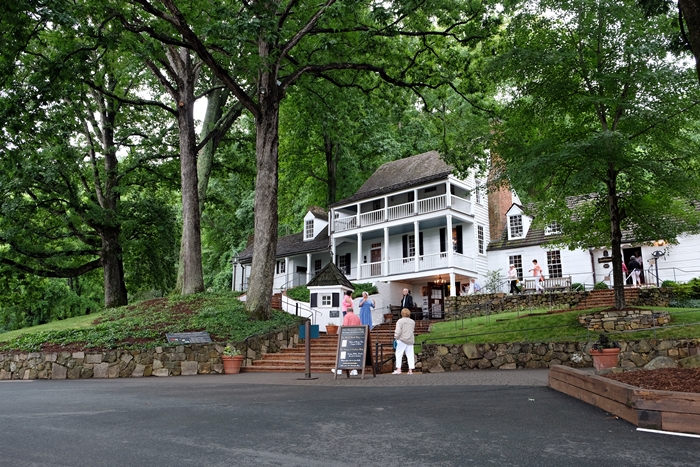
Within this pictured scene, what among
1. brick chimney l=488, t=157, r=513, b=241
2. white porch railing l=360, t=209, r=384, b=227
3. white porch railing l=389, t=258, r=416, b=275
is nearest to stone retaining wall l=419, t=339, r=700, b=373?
white porch railing l=389, t=258, r=416, b=275

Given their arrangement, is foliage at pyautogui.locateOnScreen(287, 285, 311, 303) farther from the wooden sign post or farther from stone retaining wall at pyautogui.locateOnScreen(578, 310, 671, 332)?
the wooden sign post

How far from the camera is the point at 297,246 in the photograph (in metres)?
38.0

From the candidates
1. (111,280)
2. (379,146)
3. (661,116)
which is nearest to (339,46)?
(661,116)

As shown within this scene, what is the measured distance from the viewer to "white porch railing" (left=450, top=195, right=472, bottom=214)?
30.2m

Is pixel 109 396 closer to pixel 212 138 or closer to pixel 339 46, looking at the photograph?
pixel 339 46

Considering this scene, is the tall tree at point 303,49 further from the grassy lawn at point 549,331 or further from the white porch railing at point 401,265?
the white porch railing at point 401,265

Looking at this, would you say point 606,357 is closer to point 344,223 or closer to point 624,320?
point 624,320

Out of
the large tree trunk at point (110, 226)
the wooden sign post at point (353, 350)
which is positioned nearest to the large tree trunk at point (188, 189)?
the large tree trunk at point (110, 226)

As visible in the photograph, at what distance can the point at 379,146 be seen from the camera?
36875mm

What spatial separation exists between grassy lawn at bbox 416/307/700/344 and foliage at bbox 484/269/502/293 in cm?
1086

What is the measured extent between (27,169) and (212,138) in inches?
296

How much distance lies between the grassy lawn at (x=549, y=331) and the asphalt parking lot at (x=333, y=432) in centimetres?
631

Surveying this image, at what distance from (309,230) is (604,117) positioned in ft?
81.9

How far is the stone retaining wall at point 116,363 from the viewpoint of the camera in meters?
14.9
